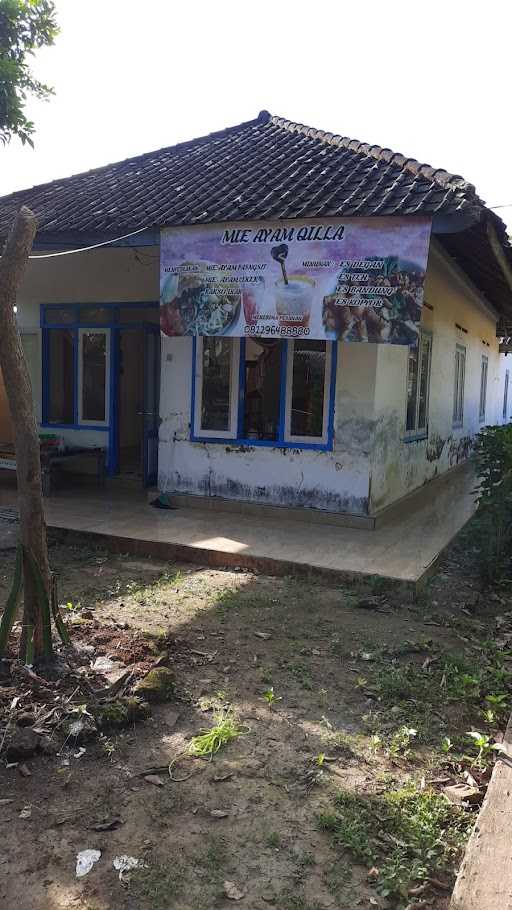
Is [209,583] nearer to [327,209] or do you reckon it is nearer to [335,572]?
[335,572]

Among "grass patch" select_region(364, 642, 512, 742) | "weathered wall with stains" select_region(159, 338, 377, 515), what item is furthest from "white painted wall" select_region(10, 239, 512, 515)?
"grass patch" select_region(364, 642, 512, 742)

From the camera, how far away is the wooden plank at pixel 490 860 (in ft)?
7.54

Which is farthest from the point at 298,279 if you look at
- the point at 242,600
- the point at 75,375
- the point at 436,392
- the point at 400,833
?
the point at 400,833

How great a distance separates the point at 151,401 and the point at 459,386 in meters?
6.50

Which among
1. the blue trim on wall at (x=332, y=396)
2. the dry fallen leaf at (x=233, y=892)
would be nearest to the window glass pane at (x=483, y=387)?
the blue trim on wall at (x=332, y=396)

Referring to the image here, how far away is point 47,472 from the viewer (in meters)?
9.27

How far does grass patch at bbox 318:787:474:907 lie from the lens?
2492 mm

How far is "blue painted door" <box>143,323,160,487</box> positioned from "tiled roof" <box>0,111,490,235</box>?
6.54 ft

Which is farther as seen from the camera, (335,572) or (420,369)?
(420,369)

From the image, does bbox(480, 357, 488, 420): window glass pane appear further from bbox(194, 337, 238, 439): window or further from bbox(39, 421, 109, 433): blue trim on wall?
bbox(39, 421, 109, 433): blue trim on wall

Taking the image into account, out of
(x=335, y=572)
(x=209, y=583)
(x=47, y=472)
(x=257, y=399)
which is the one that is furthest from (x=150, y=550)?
(x=47, y=472)

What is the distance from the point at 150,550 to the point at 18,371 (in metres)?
3.29

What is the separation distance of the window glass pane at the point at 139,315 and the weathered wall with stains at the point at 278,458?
151 centimetres

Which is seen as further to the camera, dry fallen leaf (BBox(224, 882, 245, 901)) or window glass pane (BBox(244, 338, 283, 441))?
window glass pane (BBox(244, 338, 283, 441))
